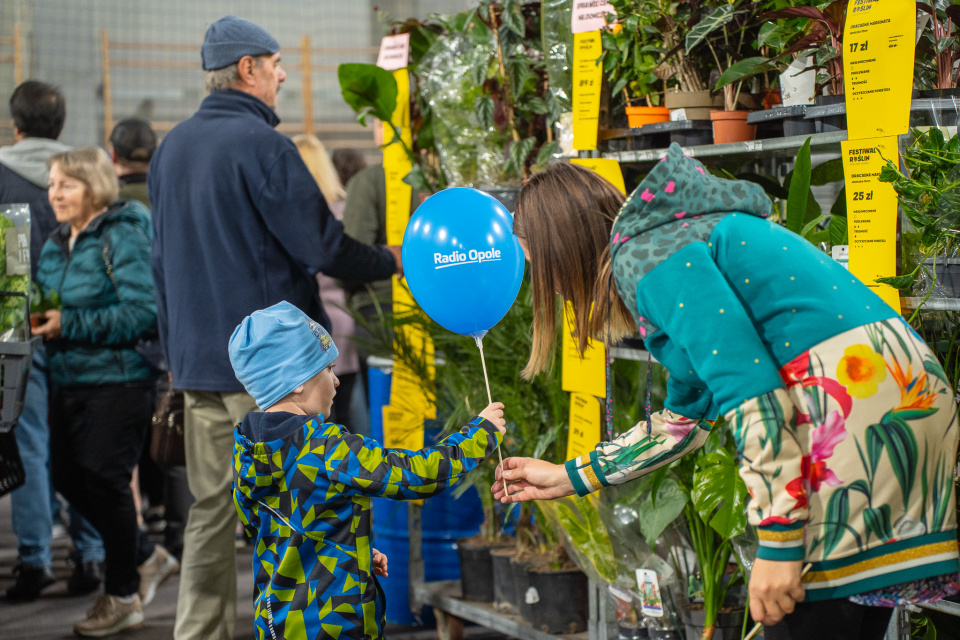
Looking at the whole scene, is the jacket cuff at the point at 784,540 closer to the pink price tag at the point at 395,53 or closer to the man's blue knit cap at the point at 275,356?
the man's blue knit cap at the point at 275,356

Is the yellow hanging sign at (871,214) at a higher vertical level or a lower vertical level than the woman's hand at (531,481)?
higher

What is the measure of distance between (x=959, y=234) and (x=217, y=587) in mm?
2001

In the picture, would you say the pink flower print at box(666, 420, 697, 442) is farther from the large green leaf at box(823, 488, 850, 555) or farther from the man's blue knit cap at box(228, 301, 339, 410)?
the man's blue knit cap at box(228, 301, 339, 410)

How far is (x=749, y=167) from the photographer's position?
2.65 metres

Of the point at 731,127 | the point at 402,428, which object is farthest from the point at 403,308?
the point at 731,127

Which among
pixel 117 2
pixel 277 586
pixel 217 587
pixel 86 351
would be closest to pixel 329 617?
pixel 277 586

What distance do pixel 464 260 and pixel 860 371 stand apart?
0.89m

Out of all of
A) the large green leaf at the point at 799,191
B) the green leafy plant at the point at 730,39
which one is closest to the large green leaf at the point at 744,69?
the green leafy plant at the point at 730,39

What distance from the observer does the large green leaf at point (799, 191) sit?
1.88m

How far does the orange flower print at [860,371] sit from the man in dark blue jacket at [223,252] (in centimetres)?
157

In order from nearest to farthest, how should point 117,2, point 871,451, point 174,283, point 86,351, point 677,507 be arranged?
1. point 871,451
2. point 677,507
3. point 174,283
4. point 86,351
5. point 117,2

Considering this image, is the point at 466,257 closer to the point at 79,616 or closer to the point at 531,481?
the point at 531,481

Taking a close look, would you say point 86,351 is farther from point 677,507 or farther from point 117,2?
point 117,2

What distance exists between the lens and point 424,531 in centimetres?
312
